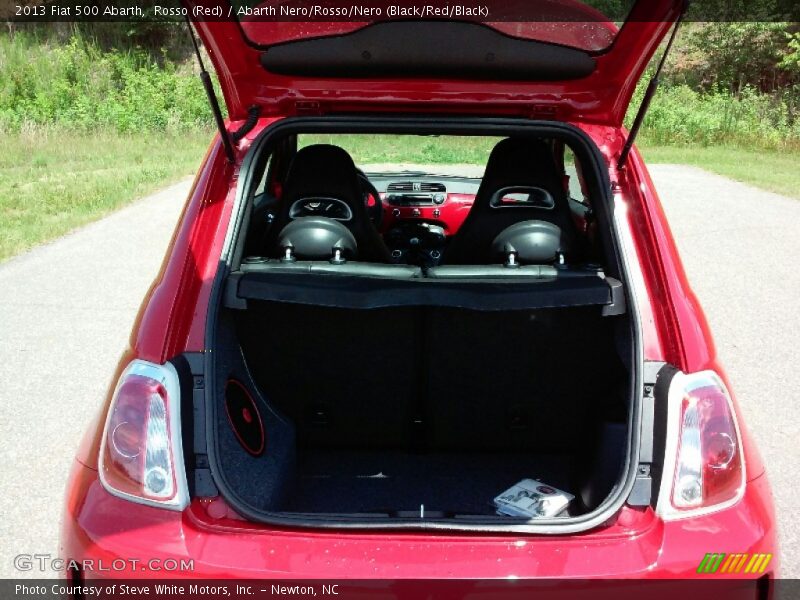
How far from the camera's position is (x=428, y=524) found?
1.80 meters

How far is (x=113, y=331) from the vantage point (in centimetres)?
532

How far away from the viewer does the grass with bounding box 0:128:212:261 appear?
8.96 m

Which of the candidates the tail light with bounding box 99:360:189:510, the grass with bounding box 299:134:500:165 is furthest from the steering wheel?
the tail light with bounding box 99:360:189:510

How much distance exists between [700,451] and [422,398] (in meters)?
1.10

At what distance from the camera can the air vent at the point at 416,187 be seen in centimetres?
526

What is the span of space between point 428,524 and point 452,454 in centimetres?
110

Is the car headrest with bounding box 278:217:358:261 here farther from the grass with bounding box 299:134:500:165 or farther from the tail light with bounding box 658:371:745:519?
the tail light with bounding box 658:371:745:519

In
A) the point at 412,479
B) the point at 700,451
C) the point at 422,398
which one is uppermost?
the point at 700,451

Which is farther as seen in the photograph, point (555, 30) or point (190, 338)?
point (555, 30)

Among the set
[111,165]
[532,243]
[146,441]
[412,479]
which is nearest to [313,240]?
[532,243]

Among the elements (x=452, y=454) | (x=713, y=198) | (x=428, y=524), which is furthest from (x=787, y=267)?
(x=428, y=524)

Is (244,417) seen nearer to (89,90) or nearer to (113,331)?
(113,331)

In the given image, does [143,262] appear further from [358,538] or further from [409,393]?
[358,538]

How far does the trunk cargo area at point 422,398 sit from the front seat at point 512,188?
0.51 meters
